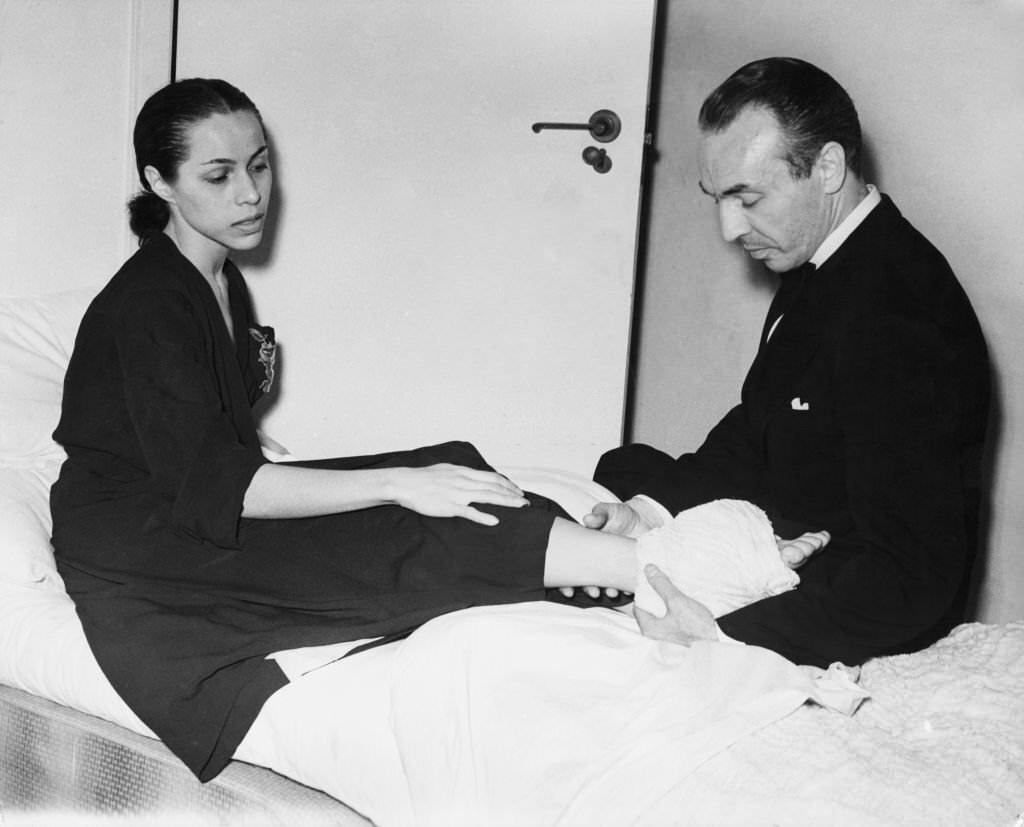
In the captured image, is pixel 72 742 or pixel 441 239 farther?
pixel 441 239

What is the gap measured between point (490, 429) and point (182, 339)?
3.33ft

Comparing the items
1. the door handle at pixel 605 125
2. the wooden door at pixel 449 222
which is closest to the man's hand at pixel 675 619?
the wooden door at pixel 449 222

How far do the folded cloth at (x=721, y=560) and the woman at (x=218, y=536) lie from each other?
5 centimetres

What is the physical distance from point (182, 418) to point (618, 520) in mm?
573

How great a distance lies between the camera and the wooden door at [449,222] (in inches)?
93.0

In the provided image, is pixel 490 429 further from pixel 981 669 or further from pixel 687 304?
pixel 981 669

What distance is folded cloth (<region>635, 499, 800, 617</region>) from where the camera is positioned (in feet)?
4.26

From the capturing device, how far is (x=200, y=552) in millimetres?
1475

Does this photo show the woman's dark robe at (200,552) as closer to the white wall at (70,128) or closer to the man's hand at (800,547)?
the man's hand at (800,547)

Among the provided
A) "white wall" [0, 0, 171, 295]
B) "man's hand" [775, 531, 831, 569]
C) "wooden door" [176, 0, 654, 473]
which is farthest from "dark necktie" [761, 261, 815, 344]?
"white wall" [0, 0, 171, 295]

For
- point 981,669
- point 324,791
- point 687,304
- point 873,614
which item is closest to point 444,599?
point 324,791

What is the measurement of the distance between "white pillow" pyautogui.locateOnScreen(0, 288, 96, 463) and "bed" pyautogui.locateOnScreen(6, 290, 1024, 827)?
32 cm

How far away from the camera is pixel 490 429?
2.50 meters

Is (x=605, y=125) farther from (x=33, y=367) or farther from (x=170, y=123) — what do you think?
(x=33, y=367)
